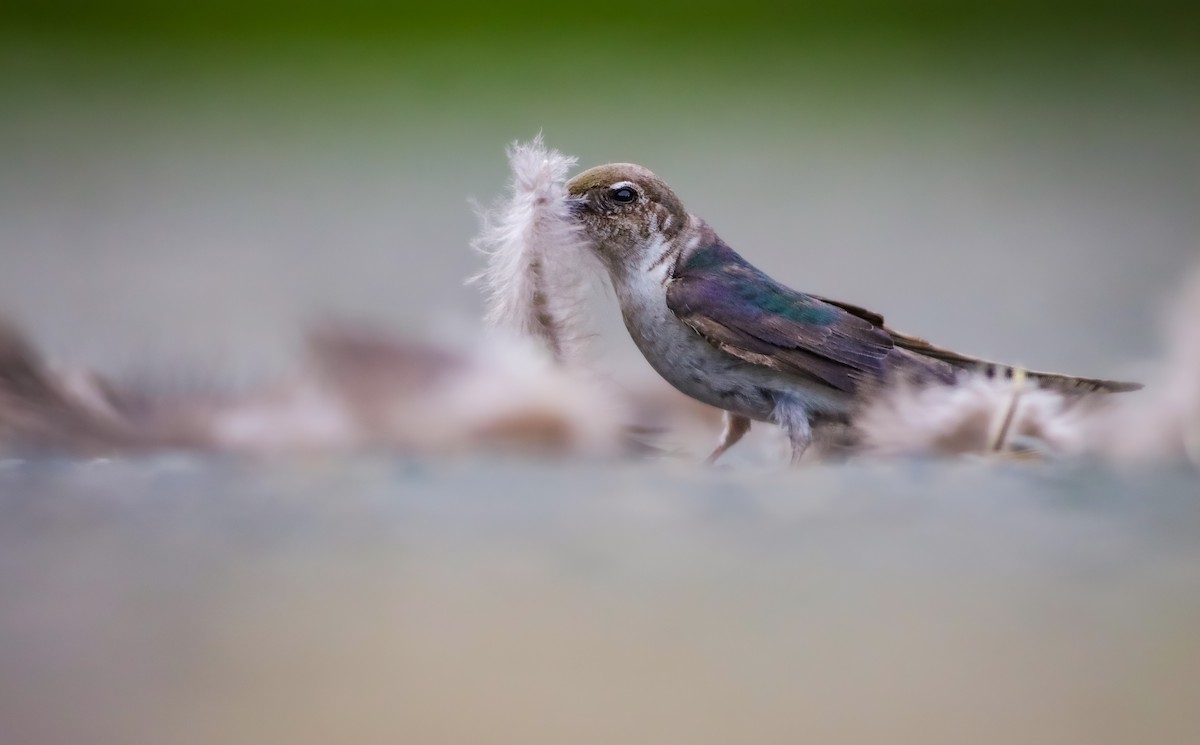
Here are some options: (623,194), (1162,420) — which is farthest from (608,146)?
(1162,420)

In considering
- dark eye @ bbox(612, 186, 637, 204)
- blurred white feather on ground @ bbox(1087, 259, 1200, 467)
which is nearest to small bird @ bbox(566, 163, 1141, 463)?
dark eye @ bbox(612, 186, 637, 204)

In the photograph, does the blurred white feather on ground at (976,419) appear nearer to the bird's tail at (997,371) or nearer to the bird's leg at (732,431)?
the bird's tail at (997,371)

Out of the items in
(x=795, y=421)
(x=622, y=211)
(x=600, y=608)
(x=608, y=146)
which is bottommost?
(x=600, y=608)

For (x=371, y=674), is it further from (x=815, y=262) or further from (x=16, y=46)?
(x=16, y=46)

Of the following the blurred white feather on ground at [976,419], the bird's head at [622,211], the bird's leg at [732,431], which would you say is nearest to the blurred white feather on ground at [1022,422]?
the blurred white feather on ground at [976,419]

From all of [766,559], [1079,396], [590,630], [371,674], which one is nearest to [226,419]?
[371,674]

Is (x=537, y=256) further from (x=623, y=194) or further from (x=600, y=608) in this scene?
(x=600, y=608)
